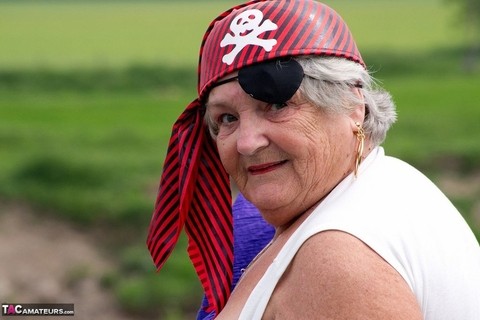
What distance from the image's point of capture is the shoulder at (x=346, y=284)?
67.1 inches

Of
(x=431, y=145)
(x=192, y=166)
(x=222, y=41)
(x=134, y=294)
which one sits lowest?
(x=431, y=145)

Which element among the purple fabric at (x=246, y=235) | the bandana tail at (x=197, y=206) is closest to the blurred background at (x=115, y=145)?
the purple fabric at (x=246, y=235)

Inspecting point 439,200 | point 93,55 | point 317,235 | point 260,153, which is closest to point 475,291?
point 439,200

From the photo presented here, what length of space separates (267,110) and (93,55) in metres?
19.2

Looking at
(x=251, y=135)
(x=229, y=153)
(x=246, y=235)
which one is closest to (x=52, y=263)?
(x=246, y=235)

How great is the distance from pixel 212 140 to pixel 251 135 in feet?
1.26

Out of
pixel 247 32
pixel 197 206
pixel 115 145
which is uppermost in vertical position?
pixel 247 32

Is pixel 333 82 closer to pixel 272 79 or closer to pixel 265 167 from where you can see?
pixel 272 79

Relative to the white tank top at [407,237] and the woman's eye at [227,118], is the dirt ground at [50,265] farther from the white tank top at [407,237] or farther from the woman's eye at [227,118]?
the white tank top at [407,237]

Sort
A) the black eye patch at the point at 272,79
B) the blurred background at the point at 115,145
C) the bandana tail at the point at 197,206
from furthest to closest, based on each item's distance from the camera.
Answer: the blurred background at the point at 115,145 < the bandana tail at the point at 197,206 < the black eye patch at the point at 272,79

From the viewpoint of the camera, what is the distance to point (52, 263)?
721 cm

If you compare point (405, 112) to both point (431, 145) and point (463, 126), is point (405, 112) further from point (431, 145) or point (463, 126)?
point (431, 145)

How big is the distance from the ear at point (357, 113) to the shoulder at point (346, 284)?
32cm

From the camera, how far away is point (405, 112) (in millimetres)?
12438
